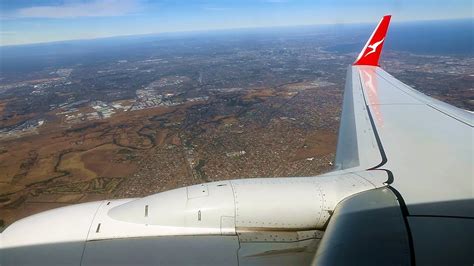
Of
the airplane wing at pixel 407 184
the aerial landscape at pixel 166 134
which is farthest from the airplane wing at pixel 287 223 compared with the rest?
the aerial landscape at pixel 166 134

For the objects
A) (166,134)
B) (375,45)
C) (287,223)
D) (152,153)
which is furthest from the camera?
(166,134)

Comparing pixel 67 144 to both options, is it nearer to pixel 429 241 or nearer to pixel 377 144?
pixel 377 144

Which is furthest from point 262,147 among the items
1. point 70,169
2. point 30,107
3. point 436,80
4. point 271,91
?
point 30,107

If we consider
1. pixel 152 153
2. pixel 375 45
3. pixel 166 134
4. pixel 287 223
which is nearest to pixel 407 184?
pixel 287 223

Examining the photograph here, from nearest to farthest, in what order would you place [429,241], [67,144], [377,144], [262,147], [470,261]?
[470,261] < [429,241] < [377,144] < [262,147] < [67,144]

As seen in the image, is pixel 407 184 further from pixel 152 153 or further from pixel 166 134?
pixel 166 134

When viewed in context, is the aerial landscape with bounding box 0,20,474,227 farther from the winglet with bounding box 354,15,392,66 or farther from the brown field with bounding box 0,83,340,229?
the winglet with bounding box 354,15,392,66

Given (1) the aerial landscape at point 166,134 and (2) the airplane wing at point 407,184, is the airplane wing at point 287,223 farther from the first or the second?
(1) the aerial landscape at point 166,134
